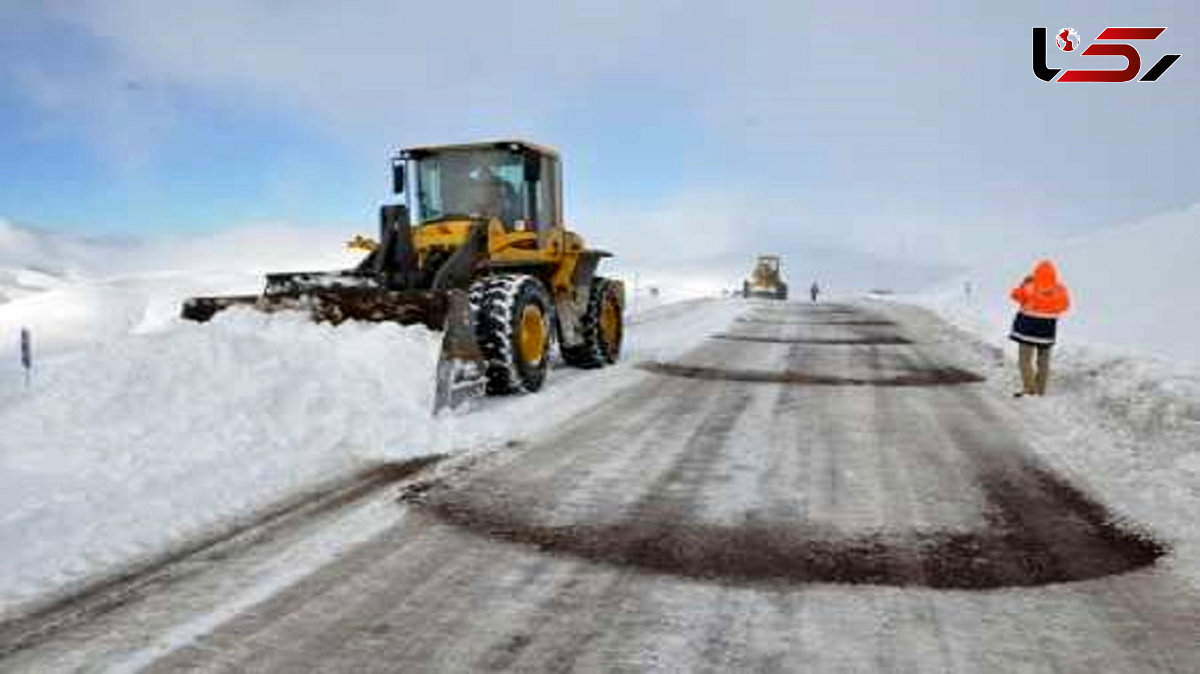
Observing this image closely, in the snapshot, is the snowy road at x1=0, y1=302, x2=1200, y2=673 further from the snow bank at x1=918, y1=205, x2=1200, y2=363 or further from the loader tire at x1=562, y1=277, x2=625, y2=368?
the snow bank at x1=918, y1=205, x2=1200, y2=363

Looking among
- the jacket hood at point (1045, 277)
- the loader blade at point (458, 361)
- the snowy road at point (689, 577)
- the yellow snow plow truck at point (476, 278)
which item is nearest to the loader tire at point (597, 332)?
the yellow snow plow truck at point (476, 278)

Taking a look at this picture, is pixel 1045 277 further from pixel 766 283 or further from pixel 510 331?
pixel 766 283

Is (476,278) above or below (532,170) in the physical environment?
below

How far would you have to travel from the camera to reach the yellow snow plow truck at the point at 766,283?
56969mm

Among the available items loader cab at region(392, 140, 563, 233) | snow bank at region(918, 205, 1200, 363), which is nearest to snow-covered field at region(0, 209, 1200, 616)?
loader cab at region(392, 140, 563, 233)

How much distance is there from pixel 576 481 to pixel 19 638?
3344mm

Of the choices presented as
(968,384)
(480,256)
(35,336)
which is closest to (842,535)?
(480,256)

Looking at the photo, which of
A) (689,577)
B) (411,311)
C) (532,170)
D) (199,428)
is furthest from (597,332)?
(689,577)

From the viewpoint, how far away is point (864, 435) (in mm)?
8312

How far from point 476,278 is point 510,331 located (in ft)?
4.87

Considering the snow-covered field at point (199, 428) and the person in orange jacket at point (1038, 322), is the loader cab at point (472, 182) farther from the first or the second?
the person in orange jacket at point (1038, 322)

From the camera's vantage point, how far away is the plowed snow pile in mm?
5047

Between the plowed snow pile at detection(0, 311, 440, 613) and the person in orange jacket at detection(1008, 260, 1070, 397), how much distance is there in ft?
21.3

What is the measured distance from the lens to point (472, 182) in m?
12.1
